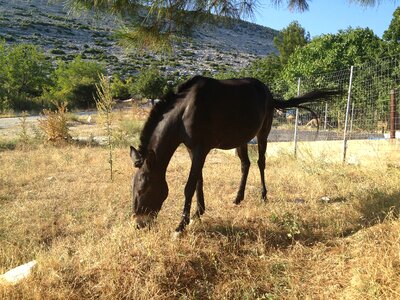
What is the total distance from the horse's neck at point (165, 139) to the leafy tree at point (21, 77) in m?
30.7

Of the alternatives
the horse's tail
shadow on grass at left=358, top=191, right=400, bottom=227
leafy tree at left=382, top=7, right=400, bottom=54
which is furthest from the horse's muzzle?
leafy tree at left=382, top=7, right=400, bottom=54

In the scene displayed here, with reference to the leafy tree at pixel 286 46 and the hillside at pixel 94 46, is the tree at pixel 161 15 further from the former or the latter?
the hillside at pixel 94 46

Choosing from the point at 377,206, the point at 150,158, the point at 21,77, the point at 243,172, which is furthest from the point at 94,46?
the point at 377,206

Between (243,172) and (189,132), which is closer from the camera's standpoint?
(189,132)

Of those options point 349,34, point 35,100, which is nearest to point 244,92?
point 349,34

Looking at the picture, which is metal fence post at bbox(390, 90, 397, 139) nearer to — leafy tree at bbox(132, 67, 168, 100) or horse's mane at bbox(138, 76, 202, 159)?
horse's mane at bbox(138, 76, 202, 159)

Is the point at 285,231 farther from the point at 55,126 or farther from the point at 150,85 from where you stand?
the point at 150,85

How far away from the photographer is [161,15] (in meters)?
4.88

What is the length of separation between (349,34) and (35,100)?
26856 mm

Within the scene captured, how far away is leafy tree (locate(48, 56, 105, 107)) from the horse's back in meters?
30.0

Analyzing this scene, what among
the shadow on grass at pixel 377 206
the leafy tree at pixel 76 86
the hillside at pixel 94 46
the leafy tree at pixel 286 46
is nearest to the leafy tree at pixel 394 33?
the leafy tree at pixel 286 46

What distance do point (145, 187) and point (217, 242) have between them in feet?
2.96

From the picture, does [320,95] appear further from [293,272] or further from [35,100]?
[35,100]

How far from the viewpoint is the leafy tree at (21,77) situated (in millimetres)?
31219
